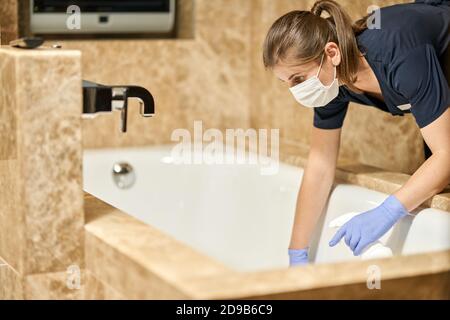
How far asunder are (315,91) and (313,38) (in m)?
0.12

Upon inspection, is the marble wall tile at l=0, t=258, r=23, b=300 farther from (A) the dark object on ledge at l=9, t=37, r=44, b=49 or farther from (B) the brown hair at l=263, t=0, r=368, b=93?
(B) the brown hair at l=263, t=0, r=368, b=93

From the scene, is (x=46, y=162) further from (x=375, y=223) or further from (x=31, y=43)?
(x=375, y=223)

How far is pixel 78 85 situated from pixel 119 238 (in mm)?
273

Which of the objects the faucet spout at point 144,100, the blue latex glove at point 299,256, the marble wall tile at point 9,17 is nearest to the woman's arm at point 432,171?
the blue latex glove at point 299,256

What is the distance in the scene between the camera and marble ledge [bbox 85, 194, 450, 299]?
127 centimetres

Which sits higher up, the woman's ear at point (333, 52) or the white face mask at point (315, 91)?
the woman's ear at point (333, 52)

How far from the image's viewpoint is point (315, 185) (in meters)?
2.07

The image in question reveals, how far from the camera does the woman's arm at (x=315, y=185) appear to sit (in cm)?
206

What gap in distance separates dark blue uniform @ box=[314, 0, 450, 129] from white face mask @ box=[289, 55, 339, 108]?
0.08 meters

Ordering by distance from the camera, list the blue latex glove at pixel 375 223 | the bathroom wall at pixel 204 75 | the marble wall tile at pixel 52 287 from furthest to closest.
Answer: the bathroom wall at pixel 204 75 < the blue latex glove at pixel 375 223 < the marble wall tile at pixel 52 287

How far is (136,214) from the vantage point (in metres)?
2.48

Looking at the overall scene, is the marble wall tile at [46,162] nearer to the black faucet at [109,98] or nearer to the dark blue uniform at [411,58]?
the black faucet at [109,98]

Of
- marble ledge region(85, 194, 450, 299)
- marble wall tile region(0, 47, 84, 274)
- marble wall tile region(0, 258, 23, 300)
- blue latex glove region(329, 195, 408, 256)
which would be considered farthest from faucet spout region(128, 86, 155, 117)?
blue latex glove region(329, 195, 408, 256)
